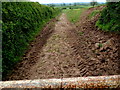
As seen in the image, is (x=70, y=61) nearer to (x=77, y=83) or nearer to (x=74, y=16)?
(x=77, y=83)

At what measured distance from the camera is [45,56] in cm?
834

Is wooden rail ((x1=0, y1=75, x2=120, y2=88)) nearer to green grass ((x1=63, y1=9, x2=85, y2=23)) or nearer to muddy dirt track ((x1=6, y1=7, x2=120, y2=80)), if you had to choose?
muddy dirt track ((x1=6, y1=7, x2=120, y2=80))

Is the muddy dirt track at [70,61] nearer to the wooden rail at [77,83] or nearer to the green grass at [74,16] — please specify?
the wooden rail at [77,83]

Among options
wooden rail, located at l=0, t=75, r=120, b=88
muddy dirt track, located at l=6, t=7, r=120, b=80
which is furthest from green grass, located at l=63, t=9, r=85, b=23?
wooden rail, located at l=0, t=75, r=120, b=88

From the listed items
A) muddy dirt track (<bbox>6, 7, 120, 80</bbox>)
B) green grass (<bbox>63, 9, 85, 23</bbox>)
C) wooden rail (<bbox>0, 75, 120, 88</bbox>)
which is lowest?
muddy dirt track (<bbox>6, 7, 120, 80</bbox>)

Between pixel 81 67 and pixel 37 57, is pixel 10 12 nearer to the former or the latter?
pixel 37 57

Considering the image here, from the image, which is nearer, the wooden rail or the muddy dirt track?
the wooden rail

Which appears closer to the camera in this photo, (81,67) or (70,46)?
(81,67)

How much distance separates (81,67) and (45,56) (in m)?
2.71

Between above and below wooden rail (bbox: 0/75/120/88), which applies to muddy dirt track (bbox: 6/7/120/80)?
below

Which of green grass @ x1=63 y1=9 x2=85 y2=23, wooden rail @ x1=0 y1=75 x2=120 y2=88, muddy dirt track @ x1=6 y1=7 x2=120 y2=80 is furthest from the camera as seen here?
green grass @ x1=63 y1=9 x2=85 y2=23

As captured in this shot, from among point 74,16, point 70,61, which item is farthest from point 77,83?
point 74,16

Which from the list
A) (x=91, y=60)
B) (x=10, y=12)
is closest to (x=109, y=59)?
(x=91, y=60)

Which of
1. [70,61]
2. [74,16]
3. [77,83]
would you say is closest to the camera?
[77,83]
